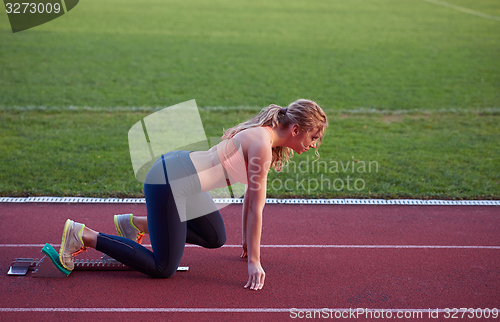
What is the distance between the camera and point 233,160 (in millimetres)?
3797

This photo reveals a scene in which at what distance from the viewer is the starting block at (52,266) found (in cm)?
402

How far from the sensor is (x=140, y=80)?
40.5 feet

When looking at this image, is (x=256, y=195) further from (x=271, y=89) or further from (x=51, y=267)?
(x=271, y=89)

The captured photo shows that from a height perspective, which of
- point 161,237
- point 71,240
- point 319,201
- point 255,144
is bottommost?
point 319,201

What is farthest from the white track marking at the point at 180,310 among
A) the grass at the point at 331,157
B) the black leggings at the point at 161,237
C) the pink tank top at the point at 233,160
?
the grass at the point at 331,157

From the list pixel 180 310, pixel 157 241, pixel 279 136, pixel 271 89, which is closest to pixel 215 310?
pixel 180 310

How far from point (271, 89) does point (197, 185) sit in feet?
27.2

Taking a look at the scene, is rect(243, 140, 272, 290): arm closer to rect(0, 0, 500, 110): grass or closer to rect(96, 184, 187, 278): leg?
rect(96, 184, 187, 278): leg

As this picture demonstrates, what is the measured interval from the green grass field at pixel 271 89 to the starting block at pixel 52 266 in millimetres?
1851

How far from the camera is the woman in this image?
374cm

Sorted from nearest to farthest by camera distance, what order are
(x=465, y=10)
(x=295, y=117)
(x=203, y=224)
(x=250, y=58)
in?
1. (x=295, y=117)
2. (x=203, y=224)
3. (x=250, y=58)
4. (x=465, y=10)

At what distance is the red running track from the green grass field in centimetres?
67

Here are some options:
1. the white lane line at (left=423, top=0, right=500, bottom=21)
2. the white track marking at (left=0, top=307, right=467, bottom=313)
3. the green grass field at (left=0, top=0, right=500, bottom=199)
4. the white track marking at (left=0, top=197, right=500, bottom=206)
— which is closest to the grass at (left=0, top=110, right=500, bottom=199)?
the green grass field at (left=0, top=0, right=500, bottom=199)

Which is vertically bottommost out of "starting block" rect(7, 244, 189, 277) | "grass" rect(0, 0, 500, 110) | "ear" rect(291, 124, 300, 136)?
"grass" rect(0, 0, 500, 110)
